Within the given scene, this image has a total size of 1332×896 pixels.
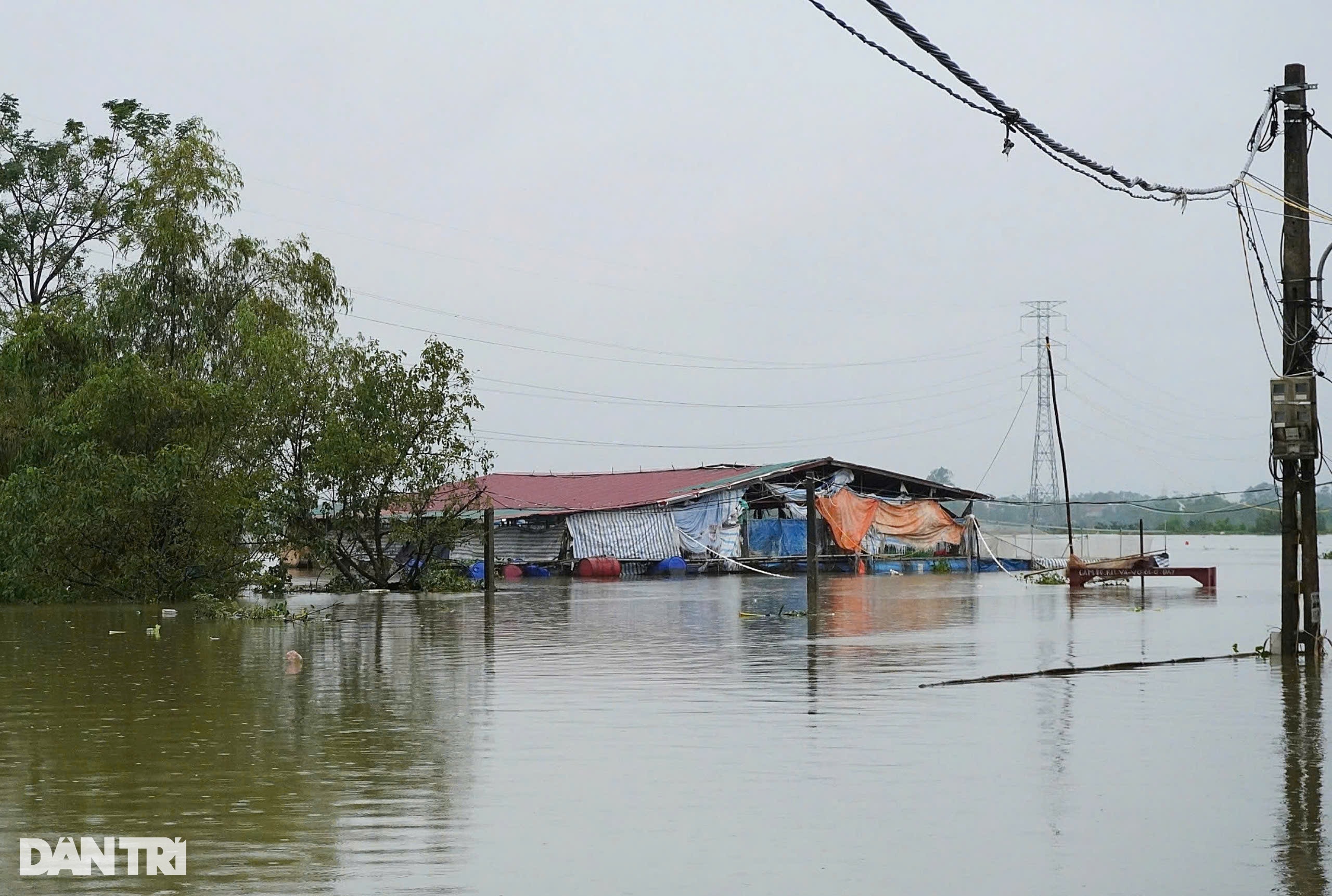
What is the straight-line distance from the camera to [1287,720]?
12.2 meters

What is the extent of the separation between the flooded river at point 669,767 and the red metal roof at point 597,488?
3083 centimetres

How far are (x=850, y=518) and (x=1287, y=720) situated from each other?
140 feet

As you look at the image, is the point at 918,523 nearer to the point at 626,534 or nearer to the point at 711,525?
the point at 711,525

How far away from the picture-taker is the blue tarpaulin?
5469 centimetres

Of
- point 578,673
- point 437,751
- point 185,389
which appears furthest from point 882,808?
point 185,389

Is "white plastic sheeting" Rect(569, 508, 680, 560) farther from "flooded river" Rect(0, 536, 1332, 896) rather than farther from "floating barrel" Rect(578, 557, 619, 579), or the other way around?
"flooded river" Rect(0, 536, 1332, 896)

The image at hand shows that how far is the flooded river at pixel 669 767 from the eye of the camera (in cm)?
719

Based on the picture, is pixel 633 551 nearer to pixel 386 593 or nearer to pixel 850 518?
pixel 850 518

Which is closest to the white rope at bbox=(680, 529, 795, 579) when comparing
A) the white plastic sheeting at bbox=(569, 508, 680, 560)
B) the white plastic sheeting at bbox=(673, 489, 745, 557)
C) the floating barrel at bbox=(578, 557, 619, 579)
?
the white plastic sheeting at bbox=(673, 489, 745, 557)

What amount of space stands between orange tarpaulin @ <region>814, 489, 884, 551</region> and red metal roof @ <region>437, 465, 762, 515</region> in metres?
3.53

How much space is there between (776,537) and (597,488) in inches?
315

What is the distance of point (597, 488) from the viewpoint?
57.7 metres

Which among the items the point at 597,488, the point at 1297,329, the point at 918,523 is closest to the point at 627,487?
the point at 597,488

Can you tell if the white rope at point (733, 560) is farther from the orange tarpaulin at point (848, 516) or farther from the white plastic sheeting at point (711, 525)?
the orange tarpaulin at point (848, 516)
